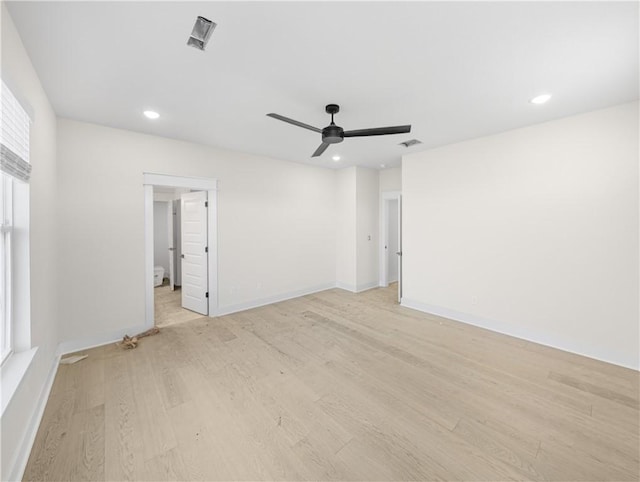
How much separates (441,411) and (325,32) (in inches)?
116

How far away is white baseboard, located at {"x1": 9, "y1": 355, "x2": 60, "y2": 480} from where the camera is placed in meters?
1.55

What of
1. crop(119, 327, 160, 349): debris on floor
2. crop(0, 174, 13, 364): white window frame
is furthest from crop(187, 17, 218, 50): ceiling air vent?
crop(119, 327, 160, 349): debris on floor

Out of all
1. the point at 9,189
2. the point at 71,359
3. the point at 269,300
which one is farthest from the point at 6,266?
the point at 269,300

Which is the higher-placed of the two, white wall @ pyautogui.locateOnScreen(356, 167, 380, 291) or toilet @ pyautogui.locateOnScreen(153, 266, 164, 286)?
white wall @ pyautogui.locateOnScreen(356, 167, 380, 291)

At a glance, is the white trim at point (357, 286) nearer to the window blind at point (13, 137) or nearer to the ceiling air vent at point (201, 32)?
the ceiling air vent at point (201, 32)

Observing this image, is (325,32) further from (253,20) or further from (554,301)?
(554,301)

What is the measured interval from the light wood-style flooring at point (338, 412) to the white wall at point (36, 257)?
0.63ft

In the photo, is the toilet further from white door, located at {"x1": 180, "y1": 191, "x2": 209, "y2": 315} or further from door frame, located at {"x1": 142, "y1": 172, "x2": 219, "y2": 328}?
door frame, located at {"x1": 142, "y1": 172, "x2": 219, "y2": 328}

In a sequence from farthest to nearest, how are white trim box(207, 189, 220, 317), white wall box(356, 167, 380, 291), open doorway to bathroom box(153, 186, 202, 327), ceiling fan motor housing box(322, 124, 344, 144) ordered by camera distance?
white wall box(356, 167, 380, 291), open doorway to bathroom box(153, 186, 202, 327), white trim box(207, 189, 220, 317), ceiling fan motor housing box(322, 124, 344, 144)

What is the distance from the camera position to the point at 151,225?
3682 millimetres

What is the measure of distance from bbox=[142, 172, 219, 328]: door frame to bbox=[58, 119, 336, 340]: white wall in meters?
0.07

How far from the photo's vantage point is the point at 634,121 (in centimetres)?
273

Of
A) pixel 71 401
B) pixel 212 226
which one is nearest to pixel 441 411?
pixel 71 401

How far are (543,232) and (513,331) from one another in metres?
1.38
